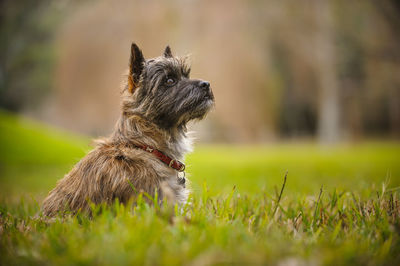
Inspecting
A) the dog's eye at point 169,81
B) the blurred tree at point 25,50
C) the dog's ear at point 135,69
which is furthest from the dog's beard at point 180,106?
the blurred tree at point 25,50

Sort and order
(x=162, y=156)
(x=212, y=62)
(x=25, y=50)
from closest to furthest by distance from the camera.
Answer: (x=162, y=156) → (x=212, y=62) → (x=25, y=50)

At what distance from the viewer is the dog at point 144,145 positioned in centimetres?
277

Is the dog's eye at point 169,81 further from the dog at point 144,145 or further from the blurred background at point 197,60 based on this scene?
the blurred background at point 197,60

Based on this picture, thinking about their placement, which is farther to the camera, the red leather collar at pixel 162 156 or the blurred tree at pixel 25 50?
the blurred tree at pixel 25 50

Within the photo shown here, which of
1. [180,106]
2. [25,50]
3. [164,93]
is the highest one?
[25,50]

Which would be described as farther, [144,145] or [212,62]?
[212,62]

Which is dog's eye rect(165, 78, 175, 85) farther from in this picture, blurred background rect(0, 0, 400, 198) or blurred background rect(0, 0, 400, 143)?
blurred background rect(0, 0, 400, 143)

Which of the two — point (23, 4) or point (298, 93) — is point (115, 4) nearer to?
point (23, 4)

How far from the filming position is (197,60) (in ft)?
82.2

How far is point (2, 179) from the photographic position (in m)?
10.7

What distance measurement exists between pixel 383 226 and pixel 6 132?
15878 millimetres

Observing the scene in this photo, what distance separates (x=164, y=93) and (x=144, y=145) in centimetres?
83

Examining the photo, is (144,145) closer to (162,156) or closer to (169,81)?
(162,156)

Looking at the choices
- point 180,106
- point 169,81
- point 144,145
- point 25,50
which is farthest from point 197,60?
point 144,145
